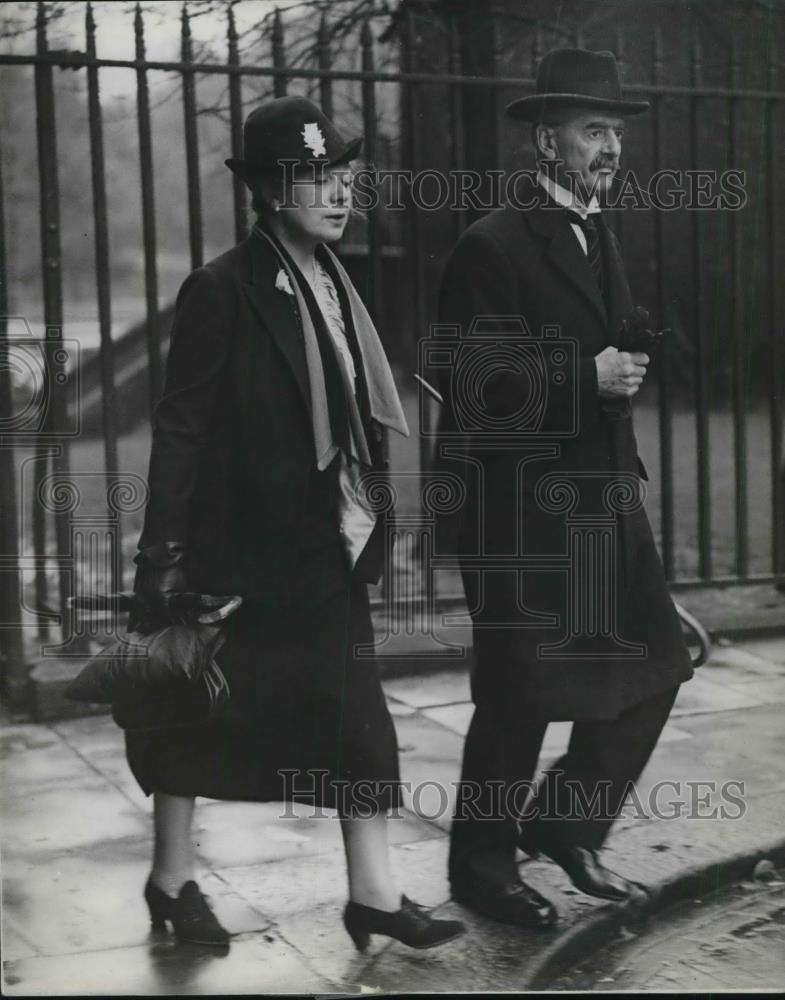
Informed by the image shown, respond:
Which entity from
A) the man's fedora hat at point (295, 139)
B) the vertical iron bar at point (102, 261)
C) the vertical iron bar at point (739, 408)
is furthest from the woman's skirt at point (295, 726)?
the vertical iron bar at point (739, 408)

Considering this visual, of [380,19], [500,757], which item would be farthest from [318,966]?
[380,19]

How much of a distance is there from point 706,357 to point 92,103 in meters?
2.40

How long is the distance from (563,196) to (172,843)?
1876 millimetres

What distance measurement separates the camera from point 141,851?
375cm

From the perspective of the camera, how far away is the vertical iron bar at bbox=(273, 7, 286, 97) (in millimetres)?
3988

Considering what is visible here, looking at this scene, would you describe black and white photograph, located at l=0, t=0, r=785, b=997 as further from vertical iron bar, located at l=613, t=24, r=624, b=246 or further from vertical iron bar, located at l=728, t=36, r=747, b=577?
vertical iron bar, located at l=728, t=36, r=747, b=577

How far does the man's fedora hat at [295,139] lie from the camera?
11.3 feet

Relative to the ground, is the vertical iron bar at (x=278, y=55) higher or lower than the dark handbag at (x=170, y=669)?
higher

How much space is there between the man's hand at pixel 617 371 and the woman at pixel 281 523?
19.8 inches

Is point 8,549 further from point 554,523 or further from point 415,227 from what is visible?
point 554,523

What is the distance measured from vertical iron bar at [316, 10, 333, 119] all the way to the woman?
67 centimetres

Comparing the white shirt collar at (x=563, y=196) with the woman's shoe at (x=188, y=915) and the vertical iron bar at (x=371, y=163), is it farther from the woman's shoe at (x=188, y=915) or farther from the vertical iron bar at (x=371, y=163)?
the woman's shoe at (x=188, y=915)

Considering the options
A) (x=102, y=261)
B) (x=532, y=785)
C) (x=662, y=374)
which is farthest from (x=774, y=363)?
(x=102, y=261)

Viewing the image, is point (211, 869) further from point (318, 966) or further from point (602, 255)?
point (602, 255)
